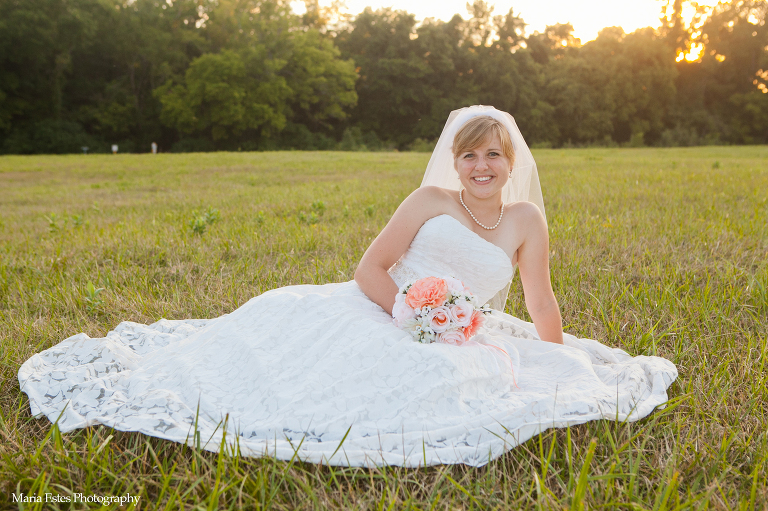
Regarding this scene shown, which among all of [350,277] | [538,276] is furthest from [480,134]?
[350,277]

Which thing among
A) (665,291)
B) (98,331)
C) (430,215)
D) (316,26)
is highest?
(316,26)

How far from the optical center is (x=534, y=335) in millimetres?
3402

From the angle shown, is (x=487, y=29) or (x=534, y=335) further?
(x=487, y=29)

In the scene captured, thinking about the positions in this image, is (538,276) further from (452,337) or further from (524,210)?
(452,337)

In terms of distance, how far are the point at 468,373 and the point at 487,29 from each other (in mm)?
55105

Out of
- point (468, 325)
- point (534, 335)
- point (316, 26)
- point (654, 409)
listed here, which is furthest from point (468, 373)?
point (316, 26)

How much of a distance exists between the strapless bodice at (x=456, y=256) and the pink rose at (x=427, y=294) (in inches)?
22.7

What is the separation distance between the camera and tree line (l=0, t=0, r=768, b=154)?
40.2m

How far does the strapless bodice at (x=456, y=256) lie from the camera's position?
3057mm

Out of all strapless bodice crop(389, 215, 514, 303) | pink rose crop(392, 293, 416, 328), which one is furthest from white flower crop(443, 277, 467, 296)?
strapless bodice crop(389, 215, 514, 303)

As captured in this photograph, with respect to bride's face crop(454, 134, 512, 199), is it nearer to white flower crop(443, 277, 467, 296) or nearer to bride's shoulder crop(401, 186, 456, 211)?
bride's shoulder crop(401, 186, 456, 211)

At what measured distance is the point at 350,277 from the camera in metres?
4.75

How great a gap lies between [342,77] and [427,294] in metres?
45.3

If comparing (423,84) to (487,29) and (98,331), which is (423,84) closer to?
(487,29)
